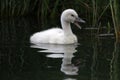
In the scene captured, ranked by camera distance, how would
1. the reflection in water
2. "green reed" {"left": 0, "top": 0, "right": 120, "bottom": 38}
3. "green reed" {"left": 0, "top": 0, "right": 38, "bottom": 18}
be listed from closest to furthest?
the reflection in water
"green reed" {"left": 0, "top": 0, "right": 120, "bottom": 38}
"green reed" {"left": 0, "top": 0, "right": 38, "bottom": 18}

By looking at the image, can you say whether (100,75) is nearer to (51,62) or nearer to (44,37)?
(51,62)

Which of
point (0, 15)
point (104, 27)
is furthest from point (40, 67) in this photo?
point (0, 15)

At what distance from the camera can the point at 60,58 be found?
9.83m

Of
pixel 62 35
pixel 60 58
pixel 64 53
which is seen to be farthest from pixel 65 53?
pixel 62 35

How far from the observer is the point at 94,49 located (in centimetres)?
1069

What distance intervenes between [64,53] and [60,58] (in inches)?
22.0

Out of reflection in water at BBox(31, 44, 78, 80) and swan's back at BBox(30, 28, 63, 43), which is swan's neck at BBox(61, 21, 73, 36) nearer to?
swan's back at BBox(30, 28, 63, 43)

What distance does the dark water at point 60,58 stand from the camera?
848 cm

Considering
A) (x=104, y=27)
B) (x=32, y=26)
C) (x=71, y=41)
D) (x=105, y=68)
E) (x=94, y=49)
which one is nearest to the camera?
(x=105, y=68)

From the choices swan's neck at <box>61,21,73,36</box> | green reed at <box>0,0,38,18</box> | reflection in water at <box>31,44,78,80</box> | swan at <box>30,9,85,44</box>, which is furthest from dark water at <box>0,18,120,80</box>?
green reed at <box>0,0,38,18</box>

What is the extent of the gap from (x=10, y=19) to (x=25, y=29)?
1.75m

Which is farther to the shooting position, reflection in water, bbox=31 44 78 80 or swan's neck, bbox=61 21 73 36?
swan's neck, bbox=61 21 73 36

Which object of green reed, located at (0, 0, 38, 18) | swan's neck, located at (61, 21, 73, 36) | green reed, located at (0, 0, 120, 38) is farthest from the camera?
green reed, located at (0, 0, 38, 18)

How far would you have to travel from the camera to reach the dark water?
848cm
